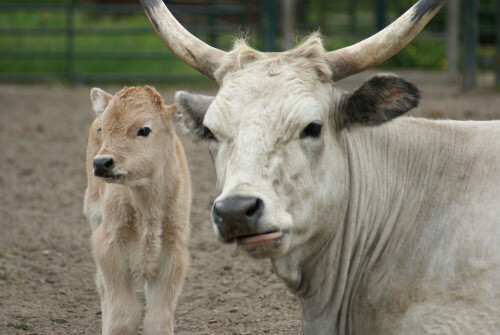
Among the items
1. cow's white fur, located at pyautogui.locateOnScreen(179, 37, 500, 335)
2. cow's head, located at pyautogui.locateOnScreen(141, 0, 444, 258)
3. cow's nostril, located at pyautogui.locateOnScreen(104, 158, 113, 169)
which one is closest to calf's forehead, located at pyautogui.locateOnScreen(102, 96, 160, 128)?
cow's nostril, located at pyautogui.locateOnScreen(104, 158, 113, 169)

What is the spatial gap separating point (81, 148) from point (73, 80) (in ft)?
20.4

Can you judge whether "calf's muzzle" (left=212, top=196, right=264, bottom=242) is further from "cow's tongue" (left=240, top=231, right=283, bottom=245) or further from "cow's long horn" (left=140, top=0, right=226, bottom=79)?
"cow's long horn" (left=140, top=0, right=226, bottom=79)

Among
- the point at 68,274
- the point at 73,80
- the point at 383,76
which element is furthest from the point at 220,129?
the point at 73,80

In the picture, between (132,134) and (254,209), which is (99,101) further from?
(254,209)

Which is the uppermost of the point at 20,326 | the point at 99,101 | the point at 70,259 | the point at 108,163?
the point at 99,101

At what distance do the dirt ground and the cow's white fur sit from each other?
0.50m

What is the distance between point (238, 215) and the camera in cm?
390

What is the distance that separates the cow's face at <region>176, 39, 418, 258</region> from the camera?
159 inches

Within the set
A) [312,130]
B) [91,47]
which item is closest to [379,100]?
[312,130]

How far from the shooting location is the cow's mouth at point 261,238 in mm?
4023

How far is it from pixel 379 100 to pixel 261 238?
1.12 m

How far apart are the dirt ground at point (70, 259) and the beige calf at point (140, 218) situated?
1.68 feet

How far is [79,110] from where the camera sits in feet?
49.3

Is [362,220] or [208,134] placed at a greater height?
[208,134]
